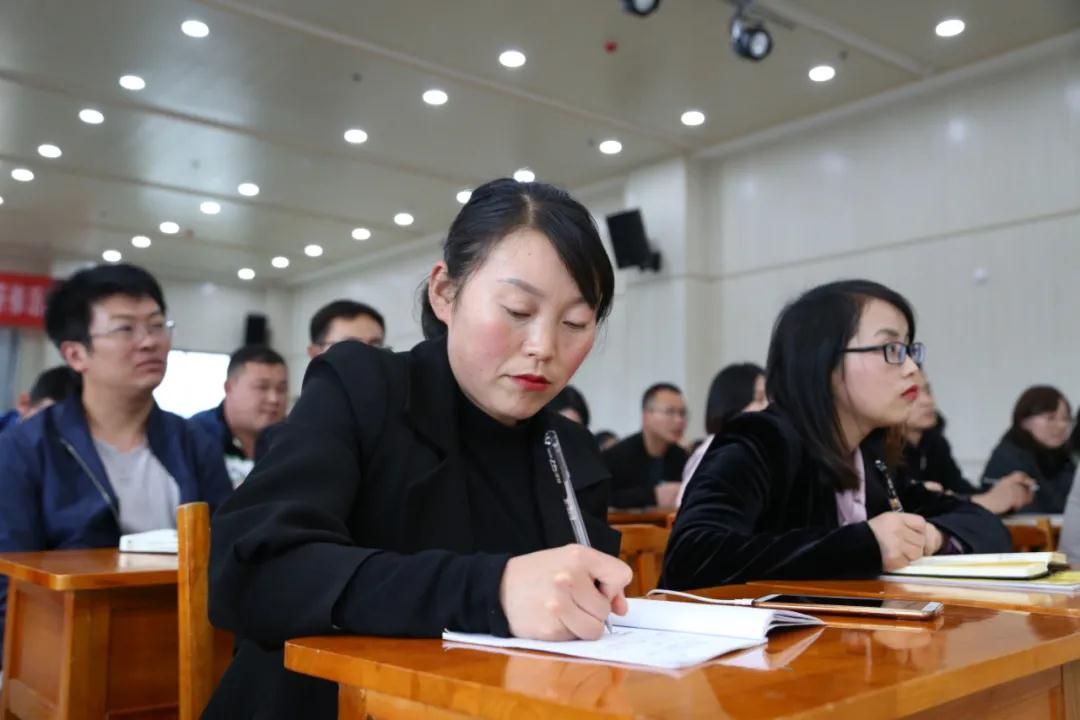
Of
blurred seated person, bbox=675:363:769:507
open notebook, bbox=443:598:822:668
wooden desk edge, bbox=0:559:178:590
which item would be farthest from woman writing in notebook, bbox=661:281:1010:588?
blurred seated person, bbox=675:363:769:507

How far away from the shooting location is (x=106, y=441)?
7.43 ft

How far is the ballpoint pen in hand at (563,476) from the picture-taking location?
1.04m

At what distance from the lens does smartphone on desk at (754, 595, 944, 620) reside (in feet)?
3.08

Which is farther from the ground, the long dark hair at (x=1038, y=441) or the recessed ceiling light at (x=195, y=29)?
the recessed ceiling light at (x=195, y=29)

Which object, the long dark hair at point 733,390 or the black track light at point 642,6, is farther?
the black track light at point 642,6

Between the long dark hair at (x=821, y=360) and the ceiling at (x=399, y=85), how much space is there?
4271 millimetres

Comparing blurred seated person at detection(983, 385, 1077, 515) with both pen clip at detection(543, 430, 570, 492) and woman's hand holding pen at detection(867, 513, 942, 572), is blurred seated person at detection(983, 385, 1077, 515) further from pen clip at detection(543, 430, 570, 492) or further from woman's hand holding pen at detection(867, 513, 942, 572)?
pen clip at detection(543, 430, 570, 492)

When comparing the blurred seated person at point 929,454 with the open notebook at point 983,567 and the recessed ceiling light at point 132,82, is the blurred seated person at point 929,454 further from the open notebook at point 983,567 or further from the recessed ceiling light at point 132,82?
the recessed ceiling light at point 132,82

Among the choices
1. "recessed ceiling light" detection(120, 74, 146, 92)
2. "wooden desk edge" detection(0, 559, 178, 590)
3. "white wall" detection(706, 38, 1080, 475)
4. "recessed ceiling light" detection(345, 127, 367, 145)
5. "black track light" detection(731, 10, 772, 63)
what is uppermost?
"recessed ceiling light" detection(120, 74, 146, 92)

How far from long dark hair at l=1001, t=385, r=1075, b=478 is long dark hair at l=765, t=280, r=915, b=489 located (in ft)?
10.9

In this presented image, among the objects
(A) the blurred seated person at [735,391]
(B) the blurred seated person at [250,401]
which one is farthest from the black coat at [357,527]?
(A) the blurred seated person at [735,391]

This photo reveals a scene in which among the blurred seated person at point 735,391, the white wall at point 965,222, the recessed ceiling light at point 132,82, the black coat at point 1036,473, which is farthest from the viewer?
the recessed ceiling light at point 132,82

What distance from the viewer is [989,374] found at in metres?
6.66

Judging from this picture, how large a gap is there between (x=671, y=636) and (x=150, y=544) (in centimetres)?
136
